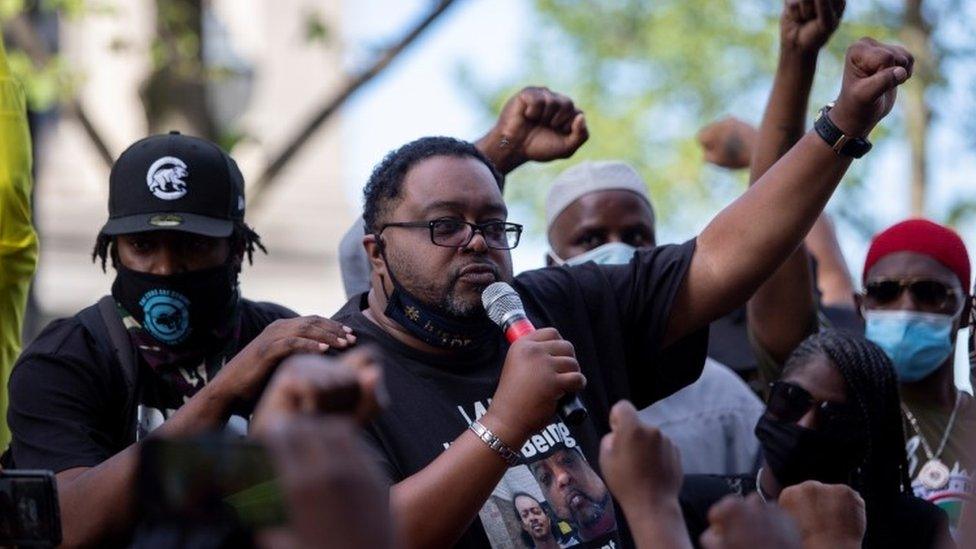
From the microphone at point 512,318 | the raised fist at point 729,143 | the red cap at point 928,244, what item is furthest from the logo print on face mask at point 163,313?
the raised fist at point 729,143

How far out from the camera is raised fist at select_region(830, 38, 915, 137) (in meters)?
4.78

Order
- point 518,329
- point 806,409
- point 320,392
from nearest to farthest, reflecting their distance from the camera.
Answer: point 320,392
point 518,329
point 806,409

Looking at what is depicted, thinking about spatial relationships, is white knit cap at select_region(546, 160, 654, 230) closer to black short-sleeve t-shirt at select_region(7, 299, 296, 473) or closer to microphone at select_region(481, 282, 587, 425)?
microphone at select_region(481, 282, 587, 425)

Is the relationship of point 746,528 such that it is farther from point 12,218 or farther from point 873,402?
point 12,218

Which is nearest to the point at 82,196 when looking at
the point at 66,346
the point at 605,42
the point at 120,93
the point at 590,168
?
the point at 120,93

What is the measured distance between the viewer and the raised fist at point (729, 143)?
7320 millimetres

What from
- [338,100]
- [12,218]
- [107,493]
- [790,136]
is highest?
[338,100]

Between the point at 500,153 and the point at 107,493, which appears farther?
the point at 500,153

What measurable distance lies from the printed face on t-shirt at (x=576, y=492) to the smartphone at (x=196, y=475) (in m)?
1.47

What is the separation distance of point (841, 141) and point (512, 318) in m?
1.01

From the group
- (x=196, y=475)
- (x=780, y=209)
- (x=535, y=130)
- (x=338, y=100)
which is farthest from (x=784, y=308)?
(x=338, y=100)

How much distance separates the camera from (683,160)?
18719mm

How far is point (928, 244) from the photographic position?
246 inches

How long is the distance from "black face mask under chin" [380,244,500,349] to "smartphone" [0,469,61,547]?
1179mm
